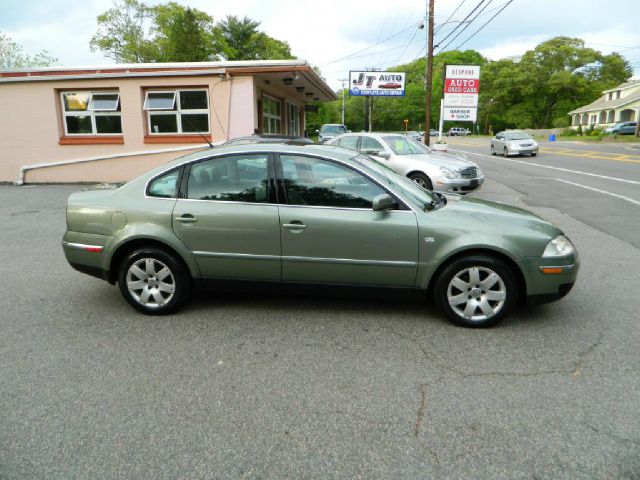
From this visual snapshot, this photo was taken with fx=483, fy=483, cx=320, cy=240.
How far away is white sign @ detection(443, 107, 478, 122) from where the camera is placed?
77.2 ft

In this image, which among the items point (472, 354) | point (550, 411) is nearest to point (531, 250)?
point (472, 354)

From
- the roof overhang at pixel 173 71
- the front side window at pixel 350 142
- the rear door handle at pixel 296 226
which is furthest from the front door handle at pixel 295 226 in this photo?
the roof overhang at pixel 173 71

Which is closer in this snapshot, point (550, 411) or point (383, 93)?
point (550, 411)

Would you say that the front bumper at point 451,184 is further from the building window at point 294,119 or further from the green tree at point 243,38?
the green tree at point 243,38

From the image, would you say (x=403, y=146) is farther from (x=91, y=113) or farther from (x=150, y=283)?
(x=91, y=113)

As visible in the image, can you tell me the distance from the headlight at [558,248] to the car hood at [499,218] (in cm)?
5

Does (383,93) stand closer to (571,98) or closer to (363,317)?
(363,317)

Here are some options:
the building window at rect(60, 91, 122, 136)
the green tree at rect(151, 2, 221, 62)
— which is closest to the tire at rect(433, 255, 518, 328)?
the building window at rect(60, 91, 122, 136)

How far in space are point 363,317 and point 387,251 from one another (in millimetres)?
702

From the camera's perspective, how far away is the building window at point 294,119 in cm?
2316

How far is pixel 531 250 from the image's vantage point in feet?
13.0

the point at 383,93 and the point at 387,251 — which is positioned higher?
the point at 383,93

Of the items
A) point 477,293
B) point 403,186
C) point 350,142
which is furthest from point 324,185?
point 350,142

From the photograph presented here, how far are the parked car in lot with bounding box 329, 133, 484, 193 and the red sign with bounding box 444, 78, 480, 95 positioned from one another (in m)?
12.9
